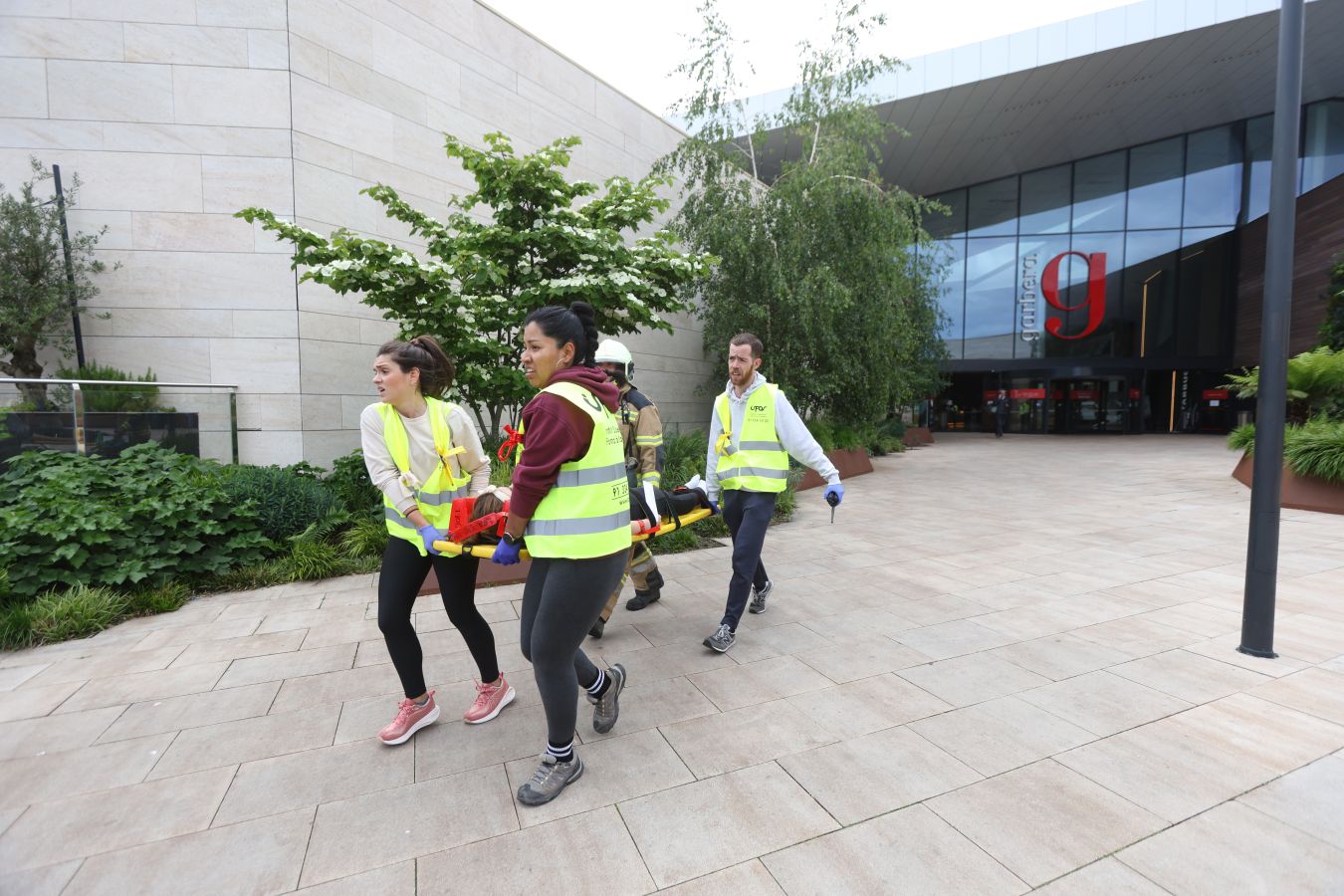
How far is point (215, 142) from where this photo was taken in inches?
284

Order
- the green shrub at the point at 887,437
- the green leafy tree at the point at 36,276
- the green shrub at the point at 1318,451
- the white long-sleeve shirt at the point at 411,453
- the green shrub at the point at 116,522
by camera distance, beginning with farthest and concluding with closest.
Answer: the green shrub at the point at 887,437 → the green shrub at the point at 1318,451 → the green leafy tree at the point at 36,276 → the green shrub at the point at 116,522 → the white long-sleeve shirt at the point at 411,453

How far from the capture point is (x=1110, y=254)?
24.1m

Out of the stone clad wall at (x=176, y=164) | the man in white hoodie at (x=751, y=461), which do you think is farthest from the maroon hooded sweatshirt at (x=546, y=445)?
the stone clad wall at (x=176, y=164)

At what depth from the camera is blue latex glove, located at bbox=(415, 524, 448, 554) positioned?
8.52ft

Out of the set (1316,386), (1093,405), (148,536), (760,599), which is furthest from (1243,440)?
(1093,405)

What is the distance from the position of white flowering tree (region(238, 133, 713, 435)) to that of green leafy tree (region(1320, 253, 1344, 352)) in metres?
12.2

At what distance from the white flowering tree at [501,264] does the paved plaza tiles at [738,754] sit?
2636mm

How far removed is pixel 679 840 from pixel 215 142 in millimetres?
8864

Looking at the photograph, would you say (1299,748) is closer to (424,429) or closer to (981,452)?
(424,429)

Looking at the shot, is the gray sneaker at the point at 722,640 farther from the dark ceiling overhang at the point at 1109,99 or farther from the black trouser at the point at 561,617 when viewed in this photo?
the dark ceiling overhang at the point at 1109,99

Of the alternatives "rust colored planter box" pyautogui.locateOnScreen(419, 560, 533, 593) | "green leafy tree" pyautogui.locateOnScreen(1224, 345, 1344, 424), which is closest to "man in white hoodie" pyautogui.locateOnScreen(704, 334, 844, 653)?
"rust colored planter box" pyautogui.locateOnScreen(419, 560, 533, 593)

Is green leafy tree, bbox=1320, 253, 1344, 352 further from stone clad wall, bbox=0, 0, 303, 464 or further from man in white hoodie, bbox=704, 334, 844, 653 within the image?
stone clad wall, bbox=0, 0, 303, 464

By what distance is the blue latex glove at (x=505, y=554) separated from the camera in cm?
229

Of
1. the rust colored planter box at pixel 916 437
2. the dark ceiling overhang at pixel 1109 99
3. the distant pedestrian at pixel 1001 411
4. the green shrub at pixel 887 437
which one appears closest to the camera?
the green shrub at pixel 887 437
